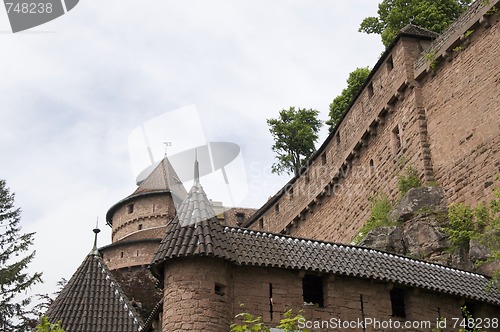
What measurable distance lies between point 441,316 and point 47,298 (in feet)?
57.6

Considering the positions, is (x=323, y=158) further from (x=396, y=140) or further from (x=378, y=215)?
(x=378, y=215)

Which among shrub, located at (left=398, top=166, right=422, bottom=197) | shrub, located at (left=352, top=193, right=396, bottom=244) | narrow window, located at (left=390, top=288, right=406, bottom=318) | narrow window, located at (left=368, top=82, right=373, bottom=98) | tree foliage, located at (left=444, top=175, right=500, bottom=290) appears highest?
narrow window, located at (left=368, top=82, right=373, bottom=98)

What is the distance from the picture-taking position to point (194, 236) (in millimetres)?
15086

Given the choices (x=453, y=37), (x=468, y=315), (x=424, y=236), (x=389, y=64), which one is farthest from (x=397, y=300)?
(x=389, y=64)

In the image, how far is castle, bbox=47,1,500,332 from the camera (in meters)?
14.9

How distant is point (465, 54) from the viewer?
858 inches

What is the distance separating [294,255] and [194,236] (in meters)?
2.18

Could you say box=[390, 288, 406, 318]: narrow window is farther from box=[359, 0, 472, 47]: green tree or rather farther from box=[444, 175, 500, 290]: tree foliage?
box=[359, 0, 472, 47]: green tree

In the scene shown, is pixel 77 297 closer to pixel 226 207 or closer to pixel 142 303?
pixel 142 303

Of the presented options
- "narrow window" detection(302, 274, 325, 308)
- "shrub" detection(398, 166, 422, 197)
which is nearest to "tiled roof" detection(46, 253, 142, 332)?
"narrow window" detection(302, 274, 325, 308)

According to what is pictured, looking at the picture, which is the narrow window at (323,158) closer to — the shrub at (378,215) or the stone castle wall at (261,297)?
the shrub at (378,215)

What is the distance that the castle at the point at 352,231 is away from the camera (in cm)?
1493

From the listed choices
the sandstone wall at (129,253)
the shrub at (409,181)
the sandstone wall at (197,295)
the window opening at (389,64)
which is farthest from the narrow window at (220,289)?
the sandstone wall at (129,253)

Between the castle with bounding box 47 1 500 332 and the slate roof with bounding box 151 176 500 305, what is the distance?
0.03 metres
